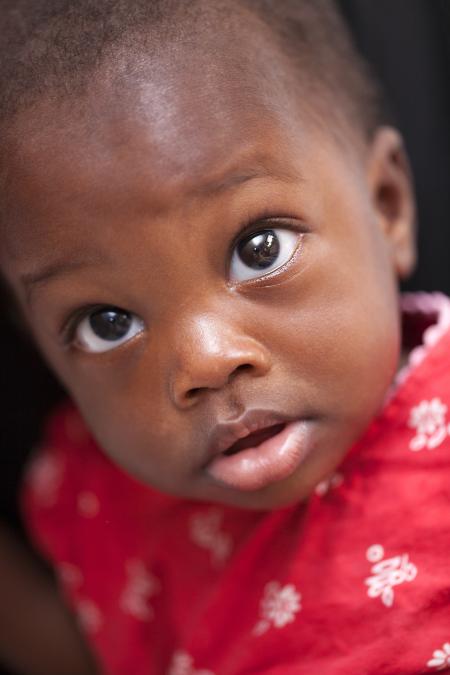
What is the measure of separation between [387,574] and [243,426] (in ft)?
0.71

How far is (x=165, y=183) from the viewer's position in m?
0.85

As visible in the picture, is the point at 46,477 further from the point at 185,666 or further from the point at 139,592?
the point at 185,666

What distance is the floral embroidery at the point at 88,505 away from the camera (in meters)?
1.33

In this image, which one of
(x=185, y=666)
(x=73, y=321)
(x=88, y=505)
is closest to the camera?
(x=73, y=321)

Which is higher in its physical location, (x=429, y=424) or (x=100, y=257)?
(x=100, y=257)

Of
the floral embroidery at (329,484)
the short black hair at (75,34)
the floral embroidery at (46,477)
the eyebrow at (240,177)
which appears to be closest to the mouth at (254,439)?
the floral embroidery at (329,484)

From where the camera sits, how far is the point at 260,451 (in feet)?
2.98

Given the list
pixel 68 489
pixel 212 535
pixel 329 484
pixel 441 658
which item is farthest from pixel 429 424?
pixel 68 489

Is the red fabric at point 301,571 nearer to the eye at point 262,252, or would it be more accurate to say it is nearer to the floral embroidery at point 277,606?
the floral embroidery at point 277,606

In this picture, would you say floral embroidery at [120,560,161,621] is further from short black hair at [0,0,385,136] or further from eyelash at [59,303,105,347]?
short black hair at [0,0,385,136]

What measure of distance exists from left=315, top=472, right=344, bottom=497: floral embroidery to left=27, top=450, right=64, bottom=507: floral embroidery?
49 centimetres

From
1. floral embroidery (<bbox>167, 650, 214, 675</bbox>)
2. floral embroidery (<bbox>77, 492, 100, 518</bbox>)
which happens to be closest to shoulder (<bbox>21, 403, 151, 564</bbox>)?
floral embroidery (<bbox>77, 492, 100, 518</bbox>)

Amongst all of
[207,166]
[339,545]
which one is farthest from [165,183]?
[339,545]

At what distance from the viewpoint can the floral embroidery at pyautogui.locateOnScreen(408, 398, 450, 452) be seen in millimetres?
968
